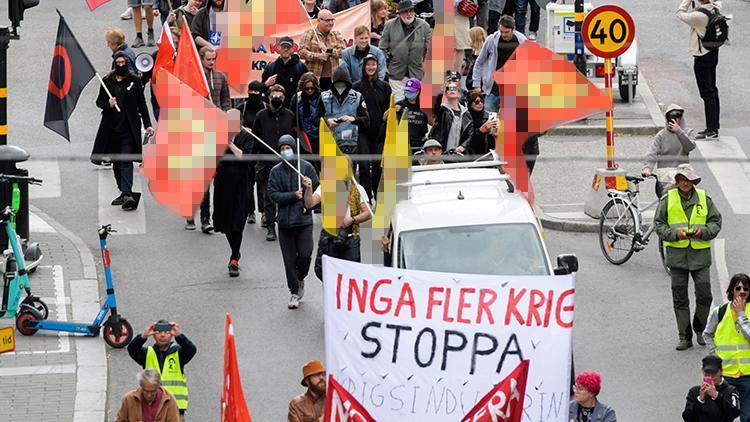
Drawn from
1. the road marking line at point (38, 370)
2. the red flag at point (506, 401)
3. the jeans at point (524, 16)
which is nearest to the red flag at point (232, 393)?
the red flag at point (506, 401)

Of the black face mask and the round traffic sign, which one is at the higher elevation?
the round traffic sign

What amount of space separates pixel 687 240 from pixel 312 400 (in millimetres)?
4819

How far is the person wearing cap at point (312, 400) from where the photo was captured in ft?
42.5

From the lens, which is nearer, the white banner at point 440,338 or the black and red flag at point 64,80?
the white banner at point 440,338

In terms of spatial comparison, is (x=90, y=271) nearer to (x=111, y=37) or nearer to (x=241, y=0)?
(x=111, y=37)

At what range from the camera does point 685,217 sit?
16.3 meters

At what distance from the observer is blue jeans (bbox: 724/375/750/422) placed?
560 inches

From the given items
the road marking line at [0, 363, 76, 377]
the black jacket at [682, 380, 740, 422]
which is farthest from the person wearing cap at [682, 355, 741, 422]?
the road marking line at [0, 363, 76, 377]

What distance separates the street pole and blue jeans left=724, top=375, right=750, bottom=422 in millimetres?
8647

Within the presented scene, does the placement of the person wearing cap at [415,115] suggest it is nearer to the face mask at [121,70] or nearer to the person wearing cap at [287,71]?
the person wearing cap at [287,71]

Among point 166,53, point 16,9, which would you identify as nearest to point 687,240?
point 166,53

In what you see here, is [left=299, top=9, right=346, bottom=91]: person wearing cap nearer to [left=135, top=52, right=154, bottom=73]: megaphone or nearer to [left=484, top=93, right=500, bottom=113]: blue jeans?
[left=484, top=93, right=500, bottom=113]: blue jeans

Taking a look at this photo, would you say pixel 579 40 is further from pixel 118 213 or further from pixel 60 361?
pixel 60 361

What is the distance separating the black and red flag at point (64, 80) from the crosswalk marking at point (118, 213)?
2.97 m
